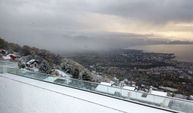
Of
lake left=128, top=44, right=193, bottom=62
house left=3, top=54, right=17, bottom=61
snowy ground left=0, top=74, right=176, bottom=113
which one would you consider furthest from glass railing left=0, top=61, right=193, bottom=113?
house left=3, top=54, right=17, bottom=61

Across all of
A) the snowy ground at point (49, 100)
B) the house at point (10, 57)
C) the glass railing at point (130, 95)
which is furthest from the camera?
the house at point (10, 57)

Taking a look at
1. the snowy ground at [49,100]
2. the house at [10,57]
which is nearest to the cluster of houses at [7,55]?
the house at [10,57]

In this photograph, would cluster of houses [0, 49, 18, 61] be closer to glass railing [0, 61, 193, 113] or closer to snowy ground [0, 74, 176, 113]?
snowy ground [0, 74, 176, 113]

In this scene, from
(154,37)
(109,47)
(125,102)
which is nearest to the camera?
(125,102)

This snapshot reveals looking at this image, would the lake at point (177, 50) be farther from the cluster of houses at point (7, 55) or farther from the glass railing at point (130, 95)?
the cluster of houses at point (7, 55)

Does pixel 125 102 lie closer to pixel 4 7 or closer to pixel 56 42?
pixel 56 42

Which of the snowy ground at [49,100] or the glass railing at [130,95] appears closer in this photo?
the glass railing at [130,95]

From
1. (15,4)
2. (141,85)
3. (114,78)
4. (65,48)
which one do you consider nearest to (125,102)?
(141,85)
